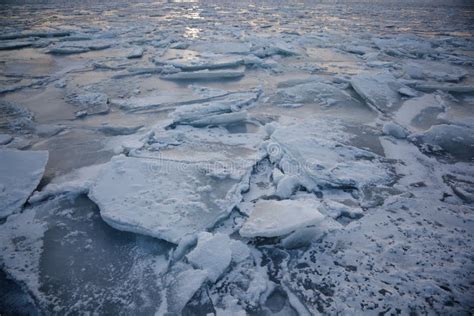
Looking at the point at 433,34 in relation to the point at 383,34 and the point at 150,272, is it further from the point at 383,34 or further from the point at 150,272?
the point at 150,272

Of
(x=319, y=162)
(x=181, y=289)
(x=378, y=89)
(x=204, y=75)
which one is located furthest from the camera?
(x=204, y=75)

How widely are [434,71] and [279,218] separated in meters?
4.43

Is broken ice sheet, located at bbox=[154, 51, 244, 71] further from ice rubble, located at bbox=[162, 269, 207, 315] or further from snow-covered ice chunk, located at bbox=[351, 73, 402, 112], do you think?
ice rubble, located at bbox=[162, 269, 207, 315]

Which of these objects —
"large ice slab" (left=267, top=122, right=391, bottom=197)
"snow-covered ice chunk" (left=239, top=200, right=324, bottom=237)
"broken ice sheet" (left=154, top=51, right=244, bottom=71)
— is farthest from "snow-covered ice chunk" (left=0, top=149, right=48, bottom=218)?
"broken ice sheet" (left=154, top=51, right=244, bottom=71)

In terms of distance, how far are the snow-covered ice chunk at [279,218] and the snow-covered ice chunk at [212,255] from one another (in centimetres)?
12

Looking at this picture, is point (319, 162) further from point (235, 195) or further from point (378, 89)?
point (378, 89)

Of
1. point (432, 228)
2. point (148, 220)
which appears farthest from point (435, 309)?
point (148, 220)

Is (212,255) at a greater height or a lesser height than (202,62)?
lesser

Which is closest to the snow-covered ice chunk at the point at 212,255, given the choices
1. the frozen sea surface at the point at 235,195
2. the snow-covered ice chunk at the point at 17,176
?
the frozen sea surface at the point at 235,195

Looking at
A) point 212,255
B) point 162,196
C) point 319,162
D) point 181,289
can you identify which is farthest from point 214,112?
point 181,289

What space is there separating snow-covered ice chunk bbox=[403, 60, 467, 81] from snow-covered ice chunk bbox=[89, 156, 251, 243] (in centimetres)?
373

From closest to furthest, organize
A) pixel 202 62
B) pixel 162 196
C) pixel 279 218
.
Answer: pixel 279 218 < pixel 162 196 < pixel 202 62

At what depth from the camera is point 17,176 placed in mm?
1941

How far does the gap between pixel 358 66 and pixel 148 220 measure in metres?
4.61
